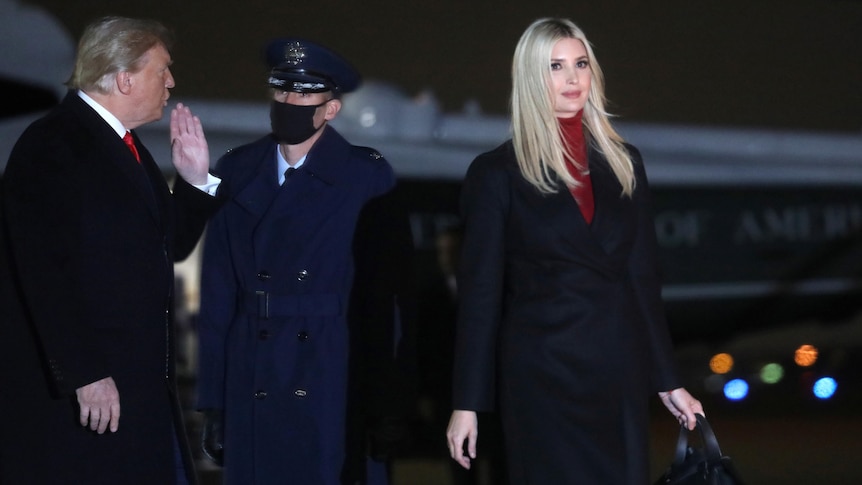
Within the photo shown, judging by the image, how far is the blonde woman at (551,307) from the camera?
201 cm

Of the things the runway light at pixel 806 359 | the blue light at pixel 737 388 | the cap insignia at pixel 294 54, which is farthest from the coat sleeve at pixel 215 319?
the runway light at pixel 806 359

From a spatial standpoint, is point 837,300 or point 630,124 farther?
point 837,300

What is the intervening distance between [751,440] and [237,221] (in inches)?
140

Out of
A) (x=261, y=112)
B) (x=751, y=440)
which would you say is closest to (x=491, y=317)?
(x=751, y=440)

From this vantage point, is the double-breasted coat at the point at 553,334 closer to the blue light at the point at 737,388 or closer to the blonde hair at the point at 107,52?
the blonde hair at the point at 107,52

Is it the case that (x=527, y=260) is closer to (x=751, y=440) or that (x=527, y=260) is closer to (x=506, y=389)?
(x=506, y=389)

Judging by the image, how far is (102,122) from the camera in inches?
80.2

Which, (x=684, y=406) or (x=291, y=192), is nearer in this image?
(x=684, y=406)

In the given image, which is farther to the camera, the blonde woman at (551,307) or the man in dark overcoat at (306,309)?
the man in dark overcoat at (306,309)

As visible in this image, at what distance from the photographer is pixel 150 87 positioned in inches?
81.7

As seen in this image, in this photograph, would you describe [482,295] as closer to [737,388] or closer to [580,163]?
[580,163]

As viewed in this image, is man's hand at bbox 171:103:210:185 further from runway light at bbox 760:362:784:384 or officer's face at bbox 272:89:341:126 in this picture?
runway light at bbox 760:362:784:384

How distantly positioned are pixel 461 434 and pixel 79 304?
0.64m

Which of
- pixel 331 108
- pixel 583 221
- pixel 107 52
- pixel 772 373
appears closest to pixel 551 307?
pixel 583 221
